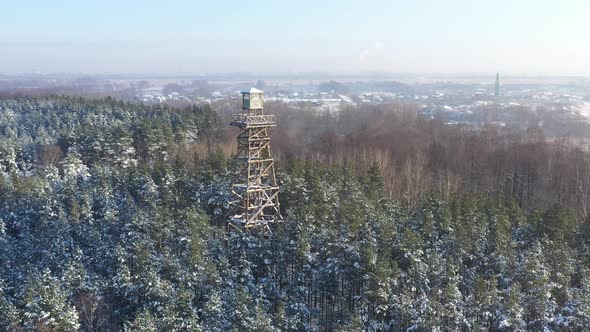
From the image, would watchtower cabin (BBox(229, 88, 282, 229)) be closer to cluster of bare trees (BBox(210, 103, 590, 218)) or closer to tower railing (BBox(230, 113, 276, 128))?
tower railing (BBox(230, 113, 276, 128))

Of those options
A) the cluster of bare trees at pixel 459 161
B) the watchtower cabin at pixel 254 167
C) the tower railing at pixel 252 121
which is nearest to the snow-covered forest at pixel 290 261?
the watchtower cabin at pixel 254 167

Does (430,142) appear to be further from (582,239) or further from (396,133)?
(582,239)

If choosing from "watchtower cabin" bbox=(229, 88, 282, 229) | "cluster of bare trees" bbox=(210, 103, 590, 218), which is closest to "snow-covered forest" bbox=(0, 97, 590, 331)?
"watchtower cabin" bbox=(229, 88, 282, 229)

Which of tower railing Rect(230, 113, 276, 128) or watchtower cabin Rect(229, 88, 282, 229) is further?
tower railing Rect(230, 113, 276, 128)

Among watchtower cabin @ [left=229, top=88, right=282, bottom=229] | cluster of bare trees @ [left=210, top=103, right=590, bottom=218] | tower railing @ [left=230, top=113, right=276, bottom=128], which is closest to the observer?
watchtower cabin @ [left=229, top=88, right=282, bottom=229]

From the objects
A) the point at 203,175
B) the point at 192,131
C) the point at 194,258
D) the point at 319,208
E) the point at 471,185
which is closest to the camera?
the point at 194,258

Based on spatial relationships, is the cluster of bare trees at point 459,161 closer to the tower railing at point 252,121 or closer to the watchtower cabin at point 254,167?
the watchtower cabin at point 254,167

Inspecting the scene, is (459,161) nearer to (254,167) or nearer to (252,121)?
(254,167)

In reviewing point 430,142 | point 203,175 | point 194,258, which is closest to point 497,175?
point 430,142
